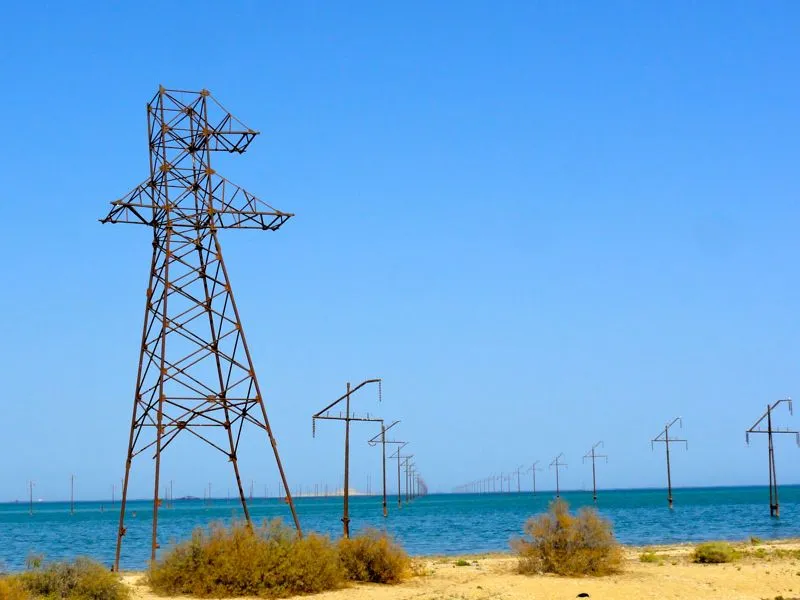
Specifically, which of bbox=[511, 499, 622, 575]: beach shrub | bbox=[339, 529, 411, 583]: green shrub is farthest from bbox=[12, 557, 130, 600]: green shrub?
bbox=[511, 499, 622, 575]: beach shrub

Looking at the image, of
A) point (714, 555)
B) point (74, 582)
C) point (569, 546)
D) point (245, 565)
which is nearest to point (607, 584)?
point (569, 546)

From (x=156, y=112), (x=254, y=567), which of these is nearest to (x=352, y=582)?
(x=254, y=567)

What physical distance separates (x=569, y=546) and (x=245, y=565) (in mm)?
9740

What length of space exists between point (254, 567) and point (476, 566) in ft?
38.3

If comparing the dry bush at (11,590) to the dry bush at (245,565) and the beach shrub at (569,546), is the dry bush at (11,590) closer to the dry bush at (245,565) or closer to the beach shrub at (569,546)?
the dry bush at (245,565)

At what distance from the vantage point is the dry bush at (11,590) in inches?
778

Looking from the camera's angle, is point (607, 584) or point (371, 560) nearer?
point (607, 584)

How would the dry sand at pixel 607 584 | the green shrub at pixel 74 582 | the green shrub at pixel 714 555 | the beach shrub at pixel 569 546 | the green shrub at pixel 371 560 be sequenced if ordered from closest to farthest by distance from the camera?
the green shrub at pixel 74 582
the dry sand at pixel 607 584
the green shrub at pixel 371 560
the beach shrub at pixel 569 546
the green shrub at pixel 714 555

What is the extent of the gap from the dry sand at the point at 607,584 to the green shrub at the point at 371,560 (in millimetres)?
507

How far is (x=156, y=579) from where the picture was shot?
2491cm

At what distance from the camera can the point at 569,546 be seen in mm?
28891

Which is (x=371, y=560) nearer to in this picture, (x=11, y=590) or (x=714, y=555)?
(x=11, y=590)

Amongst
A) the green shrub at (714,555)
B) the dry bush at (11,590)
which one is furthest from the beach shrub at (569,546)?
the dry bush at (11,590)

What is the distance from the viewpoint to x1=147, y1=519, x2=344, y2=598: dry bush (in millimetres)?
24031
